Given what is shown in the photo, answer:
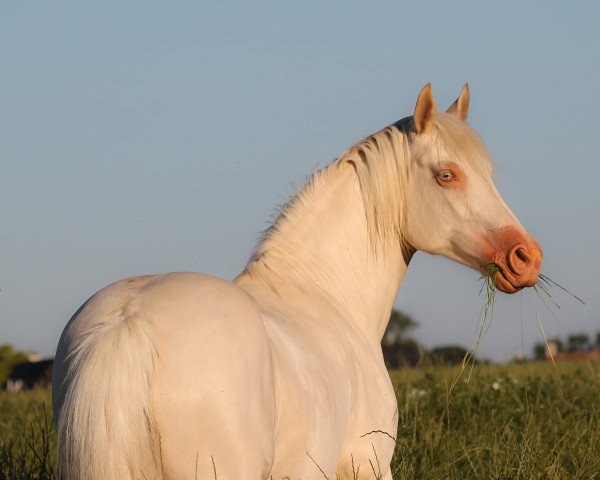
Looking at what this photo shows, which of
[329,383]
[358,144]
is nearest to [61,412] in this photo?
[329,383]

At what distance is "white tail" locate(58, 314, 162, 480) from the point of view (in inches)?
124

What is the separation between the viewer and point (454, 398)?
7.87 metres

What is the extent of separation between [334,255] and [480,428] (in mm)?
2855

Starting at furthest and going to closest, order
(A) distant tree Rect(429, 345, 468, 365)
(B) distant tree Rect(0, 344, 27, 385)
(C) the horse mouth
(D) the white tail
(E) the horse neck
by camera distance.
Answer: (B) distant tree Rect(0, 344, 27, 385), (A) distant tree Rect(429, 345, 468, 365), (C) the horse mouth, (E) the horse neck, (D) the white tail

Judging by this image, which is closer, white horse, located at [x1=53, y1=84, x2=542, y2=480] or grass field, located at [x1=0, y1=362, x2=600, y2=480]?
white horse, located at [x1=53, y1=84, x2=542, y2=480]

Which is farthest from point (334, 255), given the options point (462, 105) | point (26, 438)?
point (26, 438)

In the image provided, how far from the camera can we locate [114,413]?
10.3 ft

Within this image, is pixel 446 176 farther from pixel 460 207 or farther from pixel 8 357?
pixel 8 357

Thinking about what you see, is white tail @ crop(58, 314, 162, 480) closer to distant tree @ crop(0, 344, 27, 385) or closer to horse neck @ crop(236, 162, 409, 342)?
horse neck @ crop(236, 162, 409, 342)

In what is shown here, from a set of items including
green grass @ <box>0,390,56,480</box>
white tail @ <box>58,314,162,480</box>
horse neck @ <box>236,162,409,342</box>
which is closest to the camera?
white tail @ <box>58,314,162,480</box>

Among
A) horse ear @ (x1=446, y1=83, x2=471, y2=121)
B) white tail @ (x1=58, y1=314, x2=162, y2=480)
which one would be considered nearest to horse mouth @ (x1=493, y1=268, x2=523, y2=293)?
horse ear @ (x1=446, y1=83, x2=471, y2=121)

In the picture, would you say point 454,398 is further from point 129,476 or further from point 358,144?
point 129,476

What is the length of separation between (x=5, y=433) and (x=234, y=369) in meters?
4.85

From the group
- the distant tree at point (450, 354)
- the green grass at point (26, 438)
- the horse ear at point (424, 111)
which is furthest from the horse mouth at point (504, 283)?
the distant tree at point (450, 354)
